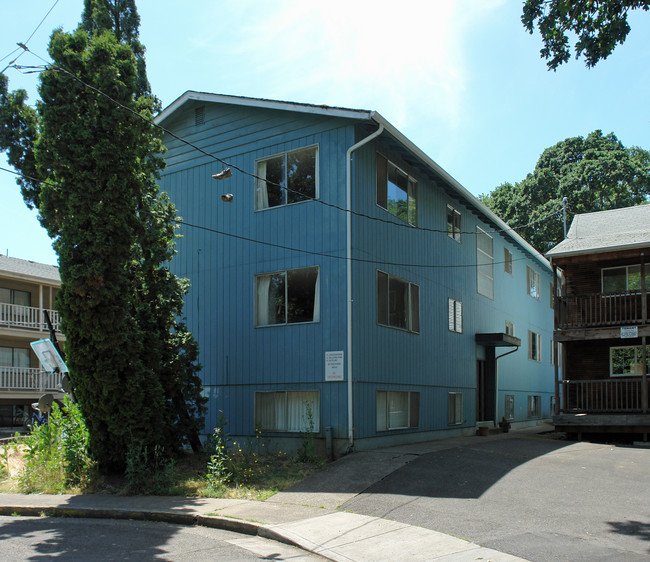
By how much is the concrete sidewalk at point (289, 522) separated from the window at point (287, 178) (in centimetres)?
734

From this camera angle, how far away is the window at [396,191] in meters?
15.4

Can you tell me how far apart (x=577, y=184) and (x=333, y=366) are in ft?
92.7

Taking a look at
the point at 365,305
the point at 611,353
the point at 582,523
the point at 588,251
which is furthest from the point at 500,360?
the point at 582,523

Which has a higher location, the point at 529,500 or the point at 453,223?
the point at 453,223

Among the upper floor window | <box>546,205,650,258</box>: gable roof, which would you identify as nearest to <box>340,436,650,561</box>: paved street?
<box>546,205,650,258</box>: gable roof

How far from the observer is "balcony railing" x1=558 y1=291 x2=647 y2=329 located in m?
18.6

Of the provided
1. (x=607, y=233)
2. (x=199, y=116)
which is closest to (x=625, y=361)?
(x=607, y=233)

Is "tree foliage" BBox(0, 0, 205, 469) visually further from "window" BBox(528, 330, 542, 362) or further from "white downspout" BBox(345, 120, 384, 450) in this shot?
"window" BBox(528, 330, 542, 362)

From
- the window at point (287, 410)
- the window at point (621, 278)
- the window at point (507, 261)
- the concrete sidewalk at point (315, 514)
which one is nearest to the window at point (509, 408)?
the window at point (507, 261)

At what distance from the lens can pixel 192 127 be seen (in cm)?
1714

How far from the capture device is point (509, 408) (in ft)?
77.8

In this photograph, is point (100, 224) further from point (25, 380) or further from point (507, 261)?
point (25, 380)

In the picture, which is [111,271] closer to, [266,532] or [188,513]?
[188,513]

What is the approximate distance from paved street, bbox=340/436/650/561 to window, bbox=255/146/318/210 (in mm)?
6541
